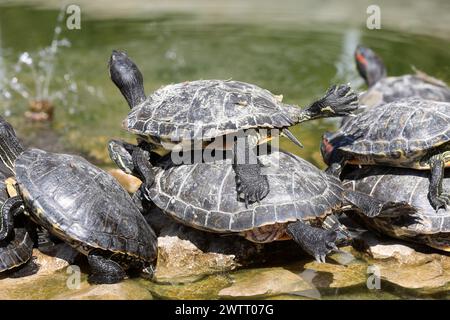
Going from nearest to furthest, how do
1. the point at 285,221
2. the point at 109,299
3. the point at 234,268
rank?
1. the point at 109,299
2. the point at 285,221
3. the point at 234,268

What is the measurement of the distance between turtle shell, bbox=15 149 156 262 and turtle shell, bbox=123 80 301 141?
688 millimetres

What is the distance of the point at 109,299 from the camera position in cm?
415

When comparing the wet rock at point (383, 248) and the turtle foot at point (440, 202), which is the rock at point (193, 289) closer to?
the wet rock at point (383, 248)

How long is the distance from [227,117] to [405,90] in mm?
4200

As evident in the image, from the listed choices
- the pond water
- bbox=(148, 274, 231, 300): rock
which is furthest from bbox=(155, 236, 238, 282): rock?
the pond water

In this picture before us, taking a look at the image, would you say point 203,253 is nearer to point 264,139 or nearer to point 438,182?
point 264,139

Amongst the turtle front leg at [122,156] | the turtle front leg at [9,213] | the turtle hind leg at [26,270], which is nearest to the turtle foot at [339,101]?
the turtle front leg at [122,156]

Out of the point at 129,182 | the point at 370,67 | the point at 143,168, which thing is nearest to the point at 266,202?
the point at 143,168

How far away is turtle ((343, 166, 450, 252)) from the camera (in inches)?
190

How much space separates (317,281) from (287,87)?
250 inches

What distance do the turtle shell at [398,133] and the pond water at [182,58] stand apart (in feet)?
5.32

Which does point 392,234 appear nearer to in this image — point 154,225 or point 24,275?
point 154,225

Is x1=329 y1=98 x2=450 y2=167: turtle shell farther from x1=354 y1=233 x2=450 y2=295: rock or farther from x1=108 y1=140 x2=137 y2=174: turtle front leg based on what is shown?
x1=108 y1=140 x2=137 y2=174: turtle front leg
